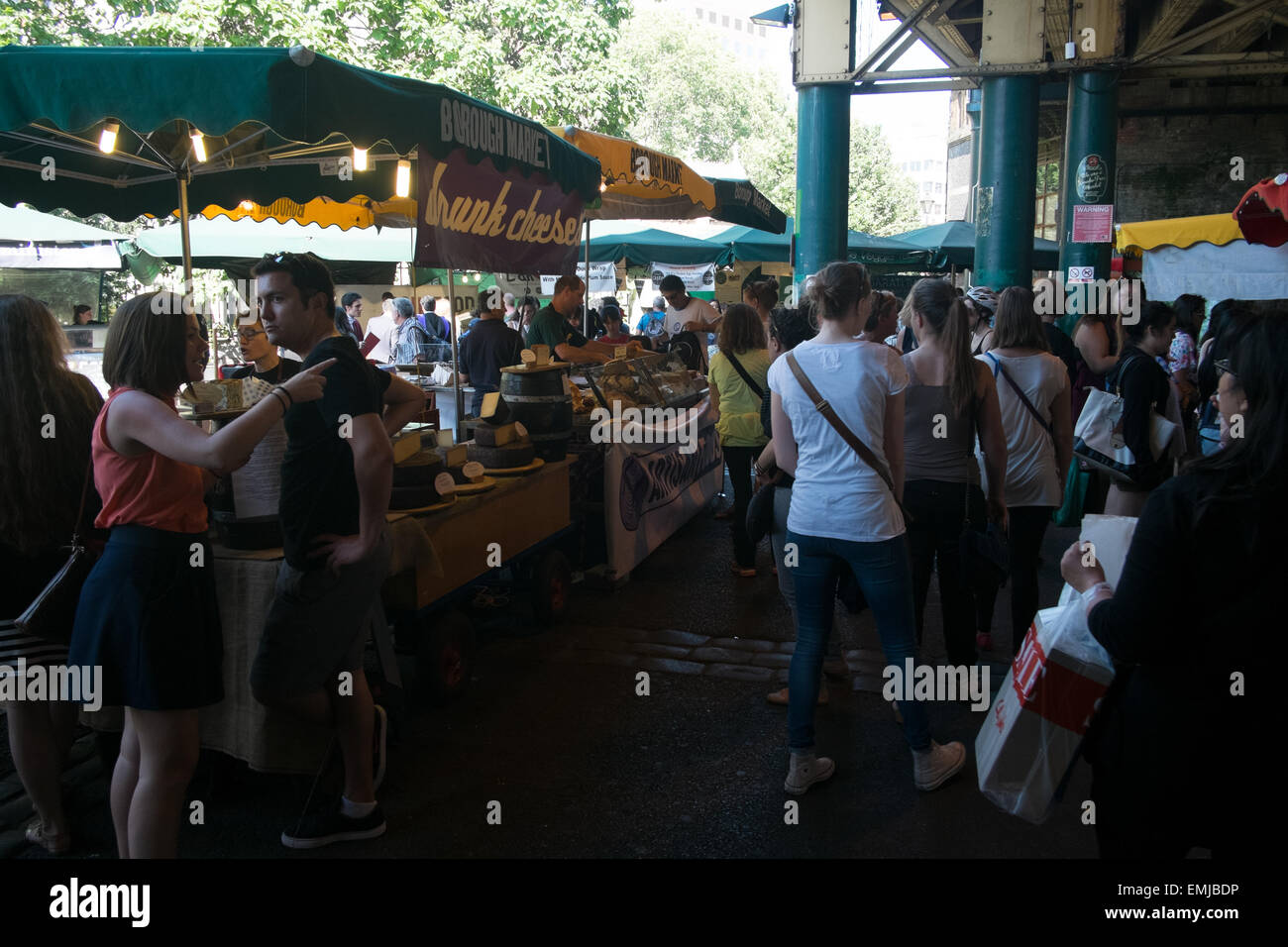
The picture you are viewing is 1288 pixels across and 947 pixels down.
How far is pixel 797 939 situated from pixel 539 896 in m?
0.86

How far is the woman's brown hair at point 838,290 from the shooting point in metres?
3.62

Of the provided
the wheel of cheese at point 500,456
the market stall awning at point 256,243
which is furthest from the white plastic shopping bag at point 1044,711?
the market stall awning at point 256,243

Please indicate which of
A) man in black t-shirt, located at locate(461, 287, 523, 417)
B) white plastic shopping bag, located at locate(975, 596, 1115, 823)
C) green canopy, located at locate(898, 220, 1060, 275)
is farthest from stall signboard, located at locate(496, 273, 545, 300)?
white plastic shopping bag, located at locate(975, 596, 1115, 823)

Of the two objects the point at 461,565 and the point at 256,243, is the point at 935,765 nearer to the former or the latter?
the point at 461,565

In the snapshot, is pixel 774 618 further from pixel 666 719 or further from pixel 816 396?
pixel 816 396

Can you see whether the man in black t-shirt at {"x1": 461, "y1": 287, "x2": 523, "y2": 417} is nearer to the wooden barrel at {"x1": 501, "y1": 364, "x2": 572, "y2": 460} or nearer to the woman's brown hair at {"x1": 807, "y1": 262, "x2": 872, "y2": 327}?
the wooden barrel at {"x1": 501, "y1": 364, "x2": 572, "y2": 460}

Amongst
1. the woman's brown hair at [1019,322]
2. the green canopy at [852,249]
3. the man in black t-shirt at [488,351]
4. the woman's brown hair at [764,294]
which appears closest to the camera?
the woman's brown hair at [1019,322]

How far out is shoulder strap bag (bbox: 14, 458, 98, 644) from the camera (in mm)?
3279

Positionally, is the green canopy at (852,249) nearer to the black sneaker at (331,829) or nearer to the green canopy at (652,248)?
the green canopy at (652,248)

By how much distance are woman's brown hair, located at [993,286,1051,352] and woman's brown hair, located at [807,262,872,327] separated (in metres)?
1.50

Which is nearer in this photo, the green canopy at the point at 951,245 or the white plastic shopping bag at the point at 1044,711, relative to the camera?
the white plastic shopping bag at the point at 1044,711

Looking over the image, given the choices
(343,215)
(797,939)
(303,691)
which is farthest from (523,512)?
(343,215)

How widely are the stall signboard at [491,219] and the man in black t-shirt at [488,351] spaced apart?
1705mm

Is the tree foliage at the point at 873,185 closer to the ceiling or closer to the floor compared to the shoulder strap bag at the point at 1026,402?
closer to the ceiling
